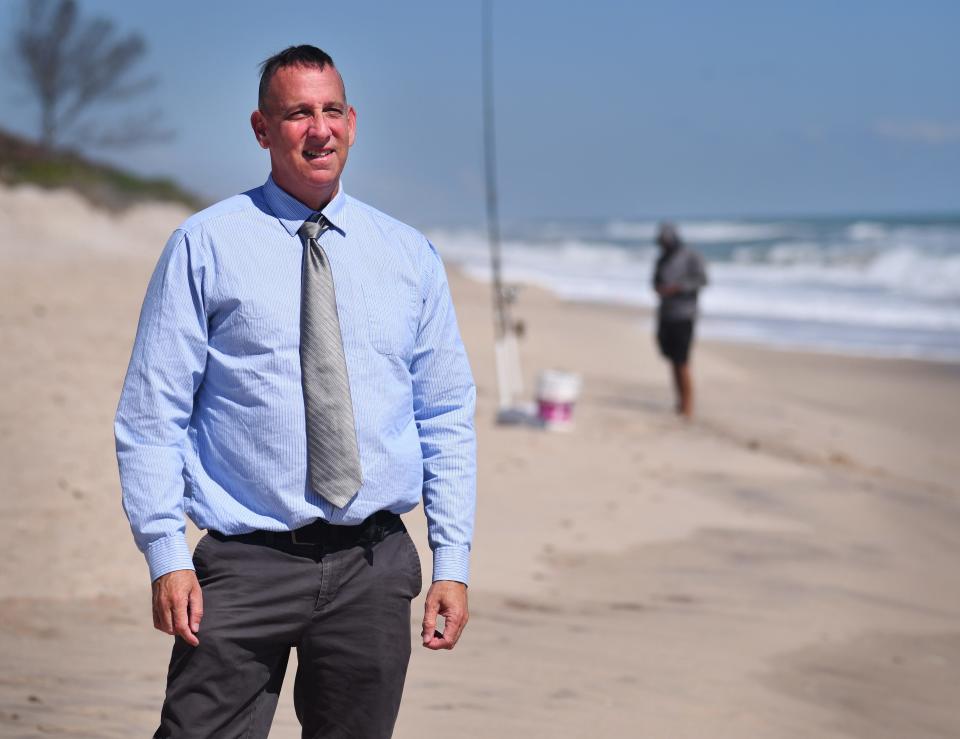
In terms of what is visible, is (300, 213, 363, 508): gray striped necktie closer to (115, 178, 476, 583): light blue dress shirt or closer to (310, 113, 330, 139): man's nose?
(115, 178, 476, 583): light blue dress shirt

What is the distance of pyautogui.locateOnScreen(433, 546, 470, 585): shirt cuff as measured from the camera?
2529 millimetres

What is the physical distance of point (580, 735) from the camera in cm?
405

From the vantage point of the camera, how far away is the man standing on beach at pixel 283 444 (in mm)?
2311

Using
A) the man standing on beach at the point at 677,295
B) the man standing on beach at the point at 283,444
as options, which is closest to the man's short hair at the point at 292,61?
the man standing on beach at the point at 283,444

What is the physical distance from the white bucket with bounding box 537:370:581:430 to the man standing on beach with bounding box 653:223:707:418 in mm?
1886

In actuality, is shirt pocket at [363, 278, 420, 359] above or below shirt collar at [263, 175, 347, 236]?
below

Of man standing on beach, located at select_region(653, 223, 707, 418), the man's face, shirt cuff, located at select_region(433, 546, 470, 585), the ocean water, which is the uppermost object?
the man's face

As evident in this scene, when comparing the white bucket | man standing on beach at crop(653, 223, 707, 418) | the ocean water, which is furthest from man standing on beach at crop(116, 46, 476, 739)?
the ocean water

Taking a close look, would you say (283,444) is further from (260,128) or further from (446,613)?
(260,128)

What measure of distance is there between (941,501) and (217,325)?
737 cm

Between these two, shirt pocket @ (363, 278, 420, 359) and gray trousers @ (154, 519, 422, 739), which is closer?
gray trousers @ (154, 519, 422, 739)

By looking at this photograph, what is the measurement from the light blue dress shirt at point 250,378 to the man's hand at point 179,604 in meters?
0.02

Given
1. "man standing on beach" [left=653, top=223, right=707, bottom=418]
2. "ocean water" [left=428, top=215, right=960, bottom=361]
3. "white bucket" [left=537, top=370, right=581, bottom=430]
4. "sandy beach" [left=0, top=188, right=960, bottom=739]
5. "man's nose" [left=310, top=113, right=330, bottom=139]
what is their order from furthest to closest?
"ocean water" [left=428, top=215, right=960, bottom=361] → "man standing on beach" [left=653, top=223, right=707, bottom=418] → "white bucket" [left=537, top=370, right=581, bottom=430] → "sandy beach" [left=0, top=188, right=960, bottom=739] → "man's nose" [left=310, top=113, right=330, bottom=139]

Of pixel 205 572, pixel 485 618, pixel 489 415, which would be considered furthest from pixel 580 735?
pixel 489 415
